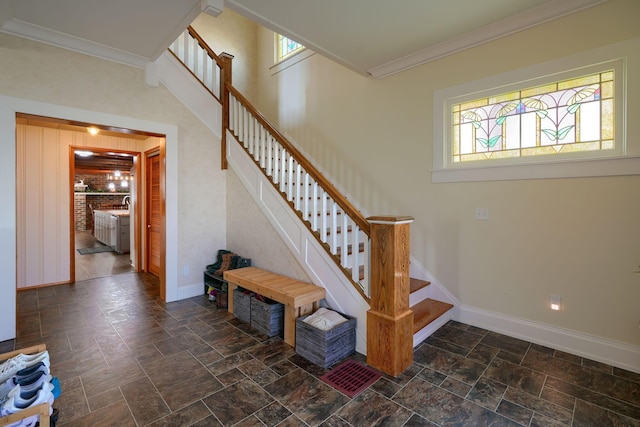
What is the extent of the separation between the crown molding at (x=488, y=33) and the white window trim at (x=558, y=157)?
0.37 m

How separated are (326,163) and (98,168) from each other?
40.1 feet

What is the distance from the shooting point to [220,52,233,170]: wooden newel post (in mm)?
4418

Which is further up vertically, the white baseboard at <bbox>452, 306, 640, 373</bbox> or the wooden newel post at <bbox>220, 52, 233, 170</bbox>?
the wooden newel post at <bbox>220, 52, 233, 170</bbox>

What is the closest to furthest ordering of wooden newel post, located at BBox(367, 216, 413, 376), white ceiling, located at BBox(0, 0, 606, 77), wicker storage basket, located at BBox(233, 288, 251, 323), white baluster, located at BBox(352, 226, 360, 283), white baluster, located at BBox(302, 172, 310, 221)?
wooden newel post, located at BBox(367, 216, 413, 376) → white ceiling, located at BBox(0, 0, 606, 77) → white baluster, located at BBox(352, 226, 360, 283) → white baluster, located at BBox(302, 172, 310, 221) → wicker storage basket, located at BBox(233, 288, 251, 323)

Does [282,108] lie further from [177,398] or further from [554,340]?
[554,340]

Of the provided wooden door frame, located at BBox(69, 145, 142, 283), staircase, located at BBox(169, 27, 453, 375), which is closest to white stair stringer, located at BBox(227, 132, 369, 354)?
staircase, located at BBox(169, 27, 453, 375)

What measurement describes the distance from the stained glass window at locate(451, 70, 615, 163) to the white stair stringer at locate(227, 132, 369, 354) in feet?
5.92

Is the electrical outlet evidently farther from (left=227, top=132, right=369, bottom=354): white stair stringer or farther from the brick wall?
the brick wall

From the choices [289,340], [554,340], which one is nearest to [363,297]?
[289,340]

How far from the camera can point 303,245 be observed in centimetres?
318

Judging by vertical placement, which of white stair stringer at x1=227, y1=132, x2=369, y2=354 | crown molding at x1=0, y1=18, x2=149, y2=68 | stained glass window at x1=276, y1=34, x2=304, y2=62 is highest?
stained glass window at x1=276, y1=34, x2=304, y2=62

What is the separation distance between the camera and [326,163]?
4.48 m

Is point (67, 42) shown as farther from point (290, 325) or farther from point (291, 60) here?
point (290, 325)

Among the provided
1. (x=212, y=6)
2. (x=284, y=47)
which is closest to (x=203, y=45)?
(x=284, y=47)
